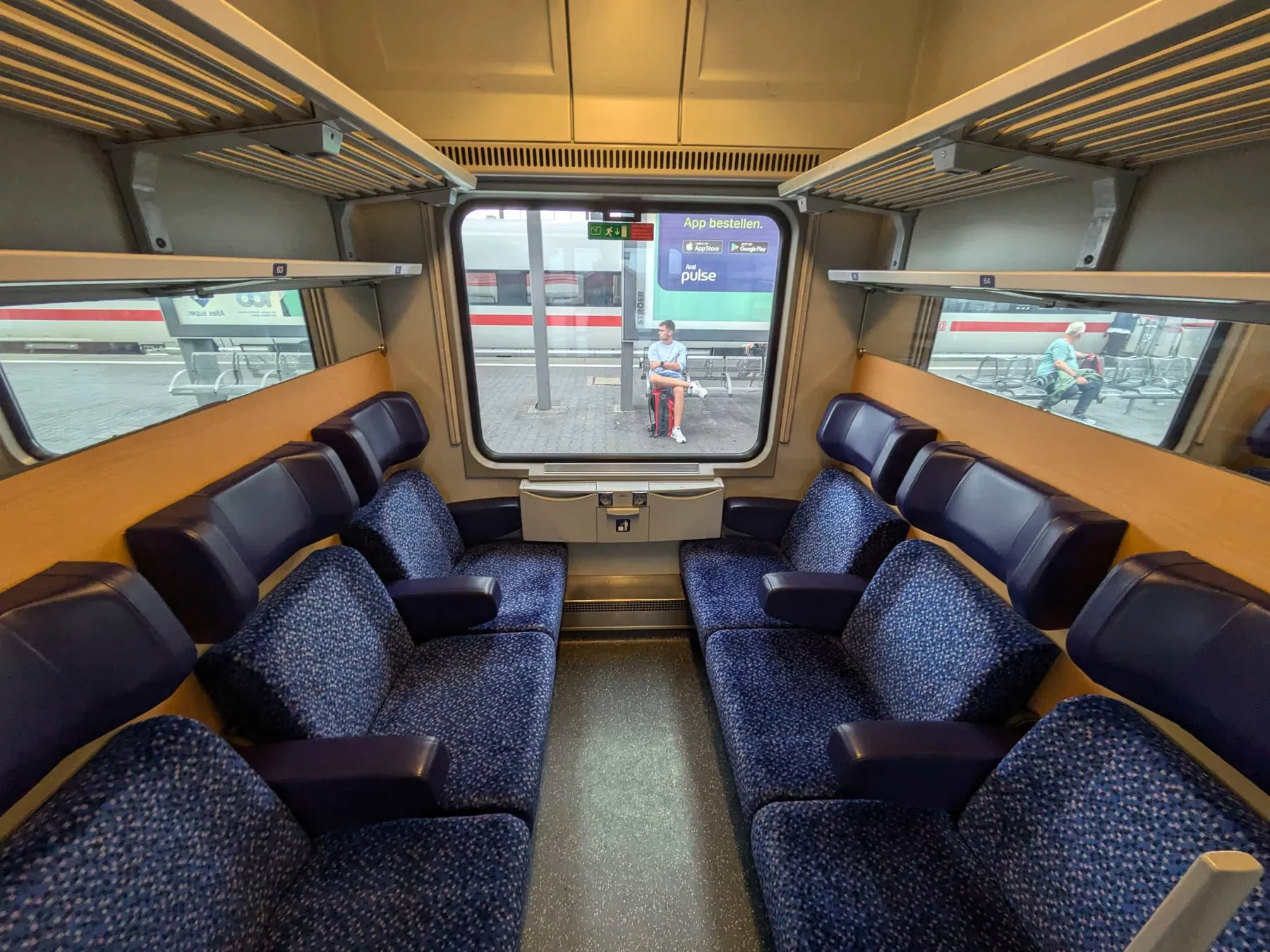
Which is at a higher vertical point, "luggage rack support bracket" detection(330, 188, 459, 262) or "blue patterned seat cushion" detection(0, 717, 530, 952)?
"luggage rack support bracket" detection(330, 188, 459, 262)

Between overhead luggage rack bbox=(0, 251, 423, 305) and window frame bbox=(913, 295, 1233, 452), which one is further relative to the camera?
window frame bbox=(913, 295, 1233, 452)

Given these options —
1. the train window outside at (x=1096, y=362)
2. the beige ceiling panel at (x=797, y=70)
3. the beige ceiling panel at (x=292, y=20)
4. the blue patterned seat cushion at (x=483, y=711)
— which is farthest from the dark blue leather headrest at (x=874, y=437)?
the beige ceiling panel at (x=292, y=20)

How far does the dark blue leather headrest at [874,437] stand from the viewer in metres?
2.16

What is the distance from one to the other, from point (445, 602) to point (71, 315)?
1.44 metres

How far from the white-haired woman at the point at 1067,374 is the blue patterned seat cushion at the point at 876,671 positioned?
64 centimetres

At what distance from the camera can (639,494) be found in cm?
287

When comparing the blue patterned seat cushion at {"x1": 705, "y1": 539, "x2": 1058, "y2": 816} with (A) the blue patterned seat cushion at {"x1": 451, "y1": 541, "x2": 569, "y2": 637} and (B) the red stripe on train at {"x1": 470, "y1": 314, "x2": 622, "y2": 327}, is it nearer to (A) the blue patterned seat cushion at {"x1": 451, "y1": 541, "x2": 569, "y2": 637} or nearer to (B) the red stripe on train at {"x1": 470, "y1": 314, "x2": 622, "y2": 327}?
(A) the blue patterned seat cushion at {"x1": 451, "y1": 541, "x2": 569, "y2": 637}

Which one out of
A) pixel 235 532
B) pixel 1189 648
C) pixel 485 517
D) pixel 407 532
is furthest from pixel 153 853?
pixel 1189 648

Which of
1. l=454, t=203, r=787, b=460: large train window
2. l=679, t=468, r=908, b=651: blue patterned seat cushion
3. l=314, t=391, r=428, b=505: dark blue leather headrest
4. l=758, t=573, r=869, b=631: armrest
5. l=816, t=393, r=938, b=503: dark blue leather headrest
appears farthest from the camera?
l=454, t=203, r=787, b=460: large train window

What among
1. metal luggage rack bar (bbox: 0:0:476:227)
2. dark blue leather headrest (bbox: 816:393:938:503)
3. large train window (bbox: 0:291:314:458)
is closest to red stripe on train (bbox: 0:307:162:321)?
large train window (bbox: 0:291:314:458)

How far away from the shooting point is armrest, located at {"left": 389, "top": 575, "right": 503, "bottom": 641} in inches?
86.5

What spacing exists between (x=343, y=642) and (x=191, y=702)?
0.41 meters

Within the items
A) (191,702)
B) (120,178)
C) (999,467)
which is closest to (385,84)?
(120,178)

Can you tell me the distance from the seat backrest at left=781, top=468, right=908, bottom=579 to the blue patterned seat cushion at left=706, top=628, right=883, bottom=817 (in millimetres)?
381
